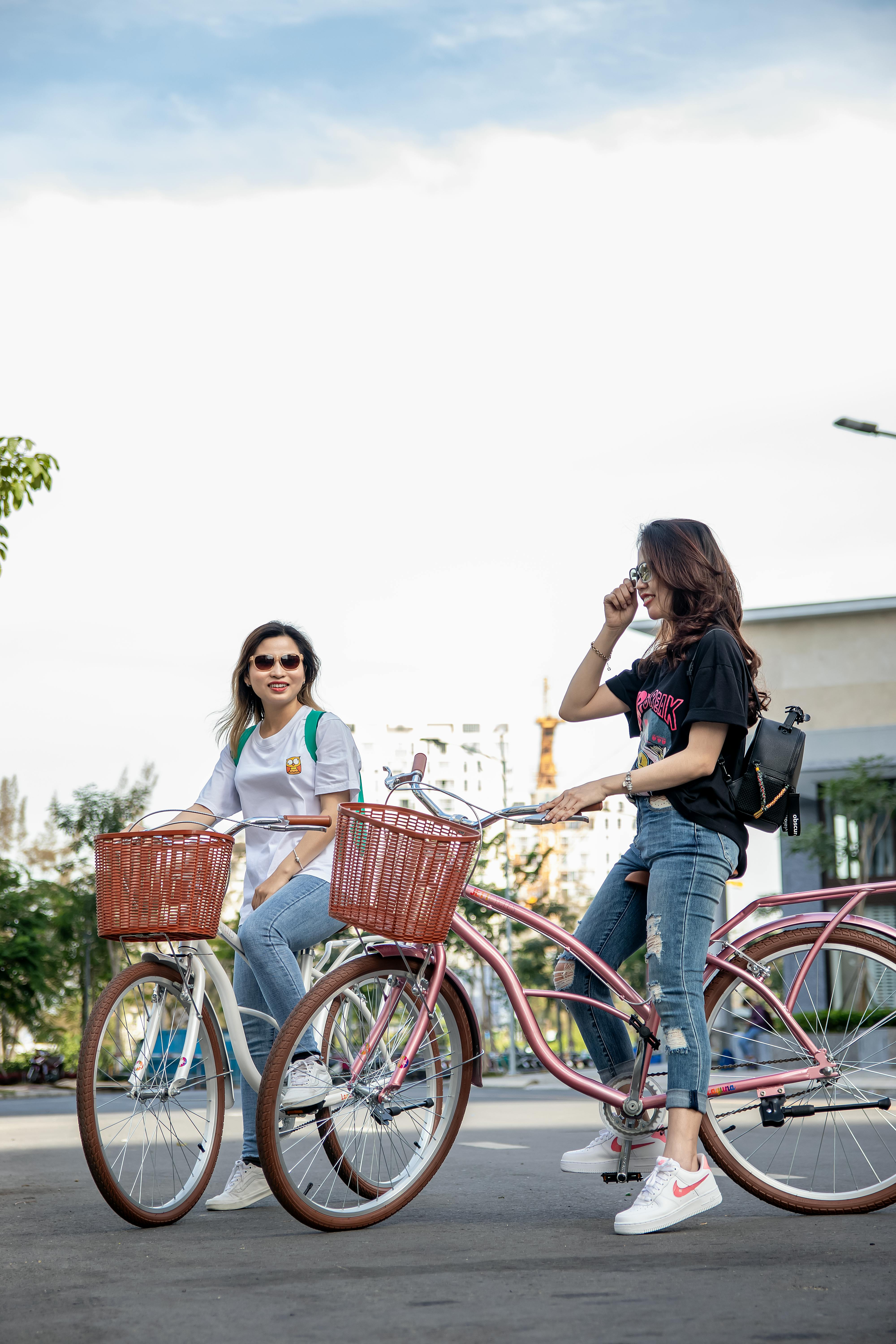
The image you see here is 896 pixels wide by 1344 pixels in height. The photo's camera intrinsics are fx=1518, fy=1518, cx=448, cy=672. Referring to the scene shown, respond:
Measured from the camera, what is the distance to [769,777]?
4523mm

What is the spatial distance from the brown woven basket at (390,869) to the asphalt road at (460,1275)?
0.88 m

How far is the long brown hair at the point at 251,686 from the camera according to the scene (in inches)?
217

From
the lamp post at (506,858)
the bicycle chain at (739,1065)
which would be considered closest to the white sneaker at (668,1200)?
the bicycle chain at (739,1065)

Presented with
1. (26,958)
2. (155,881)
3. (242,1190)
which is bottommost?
(242,1190)

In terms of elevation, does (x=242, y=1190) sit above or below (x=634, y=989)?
below

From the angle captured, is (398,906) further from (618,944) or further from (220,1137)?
(220,1137)

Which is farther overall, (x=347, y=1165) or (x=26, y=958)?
(x=26, y=958)

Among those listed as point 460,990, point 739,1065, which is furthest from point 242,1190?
point 739,1065

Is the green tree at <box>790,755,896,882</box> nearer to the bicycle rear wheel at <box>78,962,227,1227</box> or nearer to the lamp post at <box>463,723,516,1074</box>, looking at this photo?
the lamp post at <box>463,723,516,1074</box>

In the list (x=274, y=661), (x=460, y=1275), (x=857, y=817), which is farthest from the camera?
(x=857, y=817)

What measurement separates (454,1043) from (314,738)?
1.21 meters

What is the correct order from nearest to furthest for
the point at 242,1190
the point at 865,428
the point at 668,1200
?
the point at 668,1200 → the point at 242,1190 → the point at 865,428

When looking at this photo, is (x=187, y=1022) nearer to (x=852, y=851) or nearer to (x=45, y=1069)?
(x=45, y=1069)

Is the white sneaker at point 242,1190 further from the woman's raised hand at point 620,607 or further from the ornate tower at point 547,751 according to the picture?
the ornate tower at point 547,751
